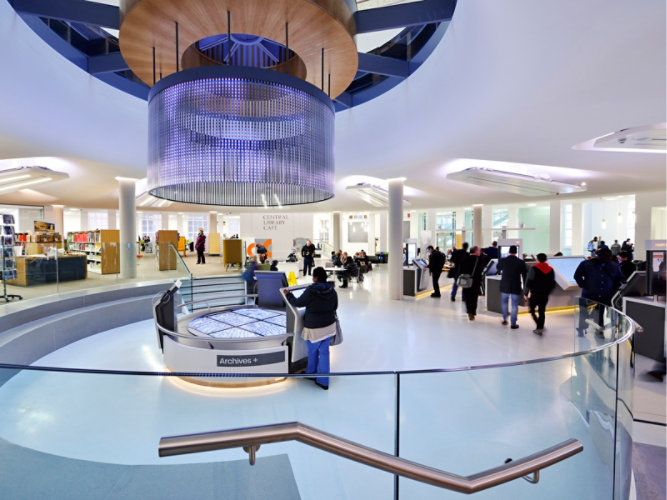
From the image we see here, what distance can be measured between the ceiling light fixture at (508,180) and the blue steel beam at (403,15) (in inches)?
233

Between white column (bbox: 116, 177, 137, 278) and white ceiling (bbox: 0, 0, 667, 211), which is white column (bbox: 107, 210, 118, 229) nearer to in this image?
Result: white column (bbox: 116, 177, 137, 278)

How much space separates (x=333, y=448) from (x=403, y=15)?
14.1ft

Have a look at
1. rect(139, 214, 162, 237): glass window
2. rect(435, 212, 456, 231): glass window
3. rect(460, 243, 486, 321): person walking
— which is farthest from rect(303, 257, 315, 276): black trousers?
rect(139, 214, 162, 237): glass window

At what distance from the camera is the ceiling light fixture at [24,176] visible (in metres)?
9.06

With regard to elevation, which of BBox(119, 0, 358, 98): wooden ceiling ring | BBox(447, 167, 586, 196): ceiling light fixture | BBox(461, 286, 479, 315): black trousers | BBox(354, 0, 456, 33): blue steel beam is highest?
BBox(354, 0, 456, 33): blue steel beam

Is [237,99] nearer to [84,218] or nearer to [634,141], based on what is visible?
[634,141]

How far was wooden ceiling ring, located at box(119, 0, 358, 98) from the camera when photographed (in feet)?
8.95

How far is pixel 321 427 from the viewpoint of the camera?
197cm

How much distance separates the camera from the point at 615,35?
3006mm

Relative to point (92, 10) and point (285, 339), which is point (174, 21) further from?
point (285, 339)

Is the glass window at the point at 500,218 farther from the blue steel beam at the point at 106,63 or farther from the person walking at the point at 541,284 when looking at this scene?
the blue steel beam at the point at 106,63

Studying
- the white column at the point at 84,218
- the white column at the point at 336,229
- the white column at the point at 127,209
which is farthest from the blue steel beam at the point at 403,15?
the white column at the point at 84,218

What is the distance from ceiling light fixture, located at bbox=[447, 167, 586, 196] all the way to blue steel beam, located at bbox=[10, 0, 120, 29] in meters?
8.28

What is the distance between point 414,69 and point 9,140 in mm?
7871
